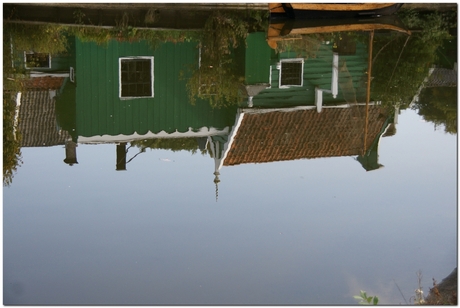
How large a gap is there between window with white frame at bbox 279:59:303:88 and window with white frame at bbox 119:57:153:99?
9.39ft

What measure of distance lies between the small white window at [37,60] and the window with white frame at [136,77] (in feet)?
5.04

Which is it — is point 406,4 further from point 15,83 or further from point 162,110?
point 15,83

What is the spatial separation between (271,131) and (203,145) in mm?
1290

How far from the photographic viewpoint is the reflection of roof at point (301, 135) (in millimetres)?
11492

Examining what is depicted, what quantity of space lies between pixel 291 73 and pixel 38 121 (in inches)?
231

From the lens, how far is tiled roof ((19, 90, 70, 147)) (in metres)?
11.1

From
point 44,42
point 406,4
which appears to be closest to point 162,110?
point 44,42

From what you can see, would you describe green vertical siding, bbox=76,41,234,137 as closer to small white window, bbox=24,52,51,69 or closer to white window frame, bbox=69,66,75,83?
white window frame, bbox=69,66,75,83

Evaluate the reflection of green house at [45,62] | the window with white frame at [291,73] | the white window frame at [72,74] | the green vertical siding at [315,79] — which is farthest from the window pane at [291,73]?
the reflection of green house at [45,62]

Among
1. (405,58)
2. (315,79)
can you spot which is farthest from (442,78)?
(315,79)

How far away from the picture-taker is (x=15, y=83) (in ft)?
41.2

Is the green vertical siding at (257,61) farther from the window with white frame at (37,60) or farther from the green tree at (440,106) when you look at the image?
the window with white frame at (37,60)

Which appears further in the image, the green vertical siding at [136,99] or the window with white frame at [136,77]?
the window with white frame at [136,77]

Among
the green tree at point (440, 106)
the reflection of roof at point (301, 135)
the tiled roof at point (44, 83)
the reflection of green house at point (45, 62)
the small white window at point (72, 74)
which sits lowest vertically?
the reflection of roof at point (301, 135)
